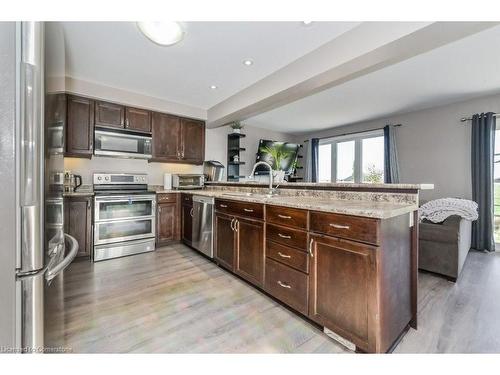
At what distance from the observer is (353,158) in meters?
5.71

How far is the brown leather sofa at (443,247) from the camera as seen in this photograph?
2.38 m

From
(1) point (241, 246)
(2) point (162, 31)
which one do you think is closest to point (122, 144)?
(2) point (162, 31)

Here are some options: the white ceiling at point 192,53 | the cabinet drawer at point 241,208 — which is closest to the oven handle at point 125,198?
the cabinet drawer at point 241,208

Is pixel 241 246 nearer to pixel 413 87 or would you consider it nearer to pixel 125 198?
pixel 125 198

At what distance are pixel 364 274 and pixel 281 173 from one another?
1.83 m

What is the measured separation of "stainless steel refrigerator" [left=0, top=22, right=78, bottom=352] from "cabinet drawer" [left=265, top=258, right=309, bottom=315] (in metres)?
1.47

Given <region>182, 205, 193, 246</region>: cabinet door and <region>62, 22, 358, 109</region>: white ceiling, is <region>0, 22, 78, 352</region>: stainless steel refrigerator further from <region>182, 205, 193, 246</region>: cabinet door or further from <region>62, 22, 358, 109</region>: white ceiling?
<region>182, 205, 193, 246</region>: cabinet door

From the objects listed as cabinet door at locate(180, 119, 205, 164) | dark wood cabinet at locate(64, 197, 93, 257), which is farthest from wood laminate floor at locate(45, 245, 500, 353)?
cabinet door at locate(180, 119, 205, 164)

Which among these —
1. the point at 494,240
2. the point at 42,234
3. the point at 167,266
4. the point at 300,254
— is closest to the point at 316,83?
the point at 300,254

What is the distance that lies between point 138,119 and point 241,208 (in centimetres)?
252

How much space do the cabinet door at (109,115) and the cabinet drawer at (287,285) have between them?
3.10 meters
